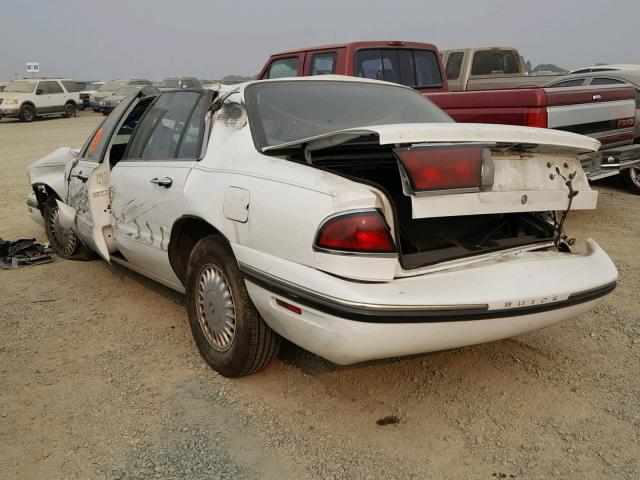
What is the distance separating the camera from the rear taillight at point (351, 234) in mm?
2389

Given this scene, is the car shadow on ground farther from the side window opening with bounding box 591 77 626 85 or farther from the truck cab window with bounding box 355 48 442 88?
the truck cab window with bounding box 355 48 442 88

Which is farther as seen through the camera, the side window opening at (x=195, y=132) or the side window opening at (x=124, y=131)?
the side window opening at (x=124, y=131)

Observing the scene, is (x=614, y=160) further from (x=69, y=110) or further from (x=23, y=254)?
(x=69, y=110)

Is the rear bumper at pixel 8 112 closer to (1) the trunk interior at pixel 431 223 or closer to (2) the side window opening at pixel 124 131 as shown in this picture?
(2) the side window opening at pixel 124 131

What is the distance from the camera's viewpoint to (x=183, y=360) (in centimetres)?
341

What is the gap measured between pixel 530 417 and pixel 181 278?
6.88 feet

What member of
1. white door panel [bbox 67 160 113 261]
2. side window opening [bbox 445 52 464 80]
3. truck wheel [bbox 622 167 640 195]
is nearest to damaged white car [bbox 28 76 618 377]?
white door panel [bbox 67 160 113 261]

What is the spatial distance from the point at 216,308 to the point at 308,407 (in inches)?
28.3

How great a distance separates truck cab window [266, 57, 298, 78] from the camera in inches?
296

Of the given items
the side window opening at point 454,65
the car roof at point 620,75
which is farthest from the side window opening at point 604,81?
the side window opening at point 454,65

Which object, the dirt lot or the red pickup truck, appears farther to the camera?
the red pickup truck

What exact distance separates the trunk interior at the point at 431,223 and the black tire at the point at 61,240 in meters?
2.96

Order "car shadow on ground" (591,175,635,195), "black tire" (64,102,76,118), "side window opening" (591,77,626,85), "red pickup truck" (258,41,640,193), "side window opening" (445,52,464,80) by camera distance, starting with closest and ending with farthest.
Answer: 1. "red pickup truck" (258,41,640,193)
2. "car shadow on ground" (591,175,635,195)
3. "side window opening" (591,77,626,85)
4. "side window opening" (445,52,464,80)
5. "black tire" (64,102,76,118)

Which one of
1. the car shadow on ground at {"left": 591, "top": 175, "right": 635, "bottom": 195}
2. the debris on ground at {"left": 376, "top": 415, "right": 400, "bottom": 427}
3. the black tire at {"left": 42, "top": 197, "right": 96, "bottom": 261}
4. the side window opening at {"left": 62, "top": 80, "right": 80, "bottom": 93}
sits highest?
the side window opening at {"left": 62, "top": 80, "right": 80, "bottom": 93}
